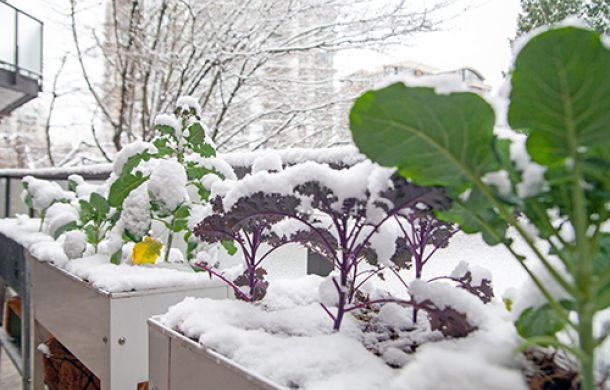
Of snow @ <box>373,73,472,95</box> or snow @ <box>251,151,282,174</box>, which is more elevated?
snow @ <box>373,73,472,95</box>

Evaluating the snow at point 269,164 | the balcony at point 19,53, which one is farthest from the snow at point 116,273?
the balcony at point 19,53

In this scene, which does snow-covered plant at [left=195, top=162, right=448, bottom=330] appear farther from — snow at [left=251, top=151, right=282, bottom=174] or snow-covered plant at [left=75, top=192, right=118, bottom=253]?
snow-covered plant at [left=75, top=192, right=118, bottom=253]

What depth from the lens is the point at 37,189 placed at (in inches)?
67.2

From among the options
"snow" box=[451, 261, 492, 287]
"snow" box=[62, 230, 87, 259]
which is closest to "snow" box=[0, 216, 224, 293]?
"snow" box=[62, 230, 87, 259]

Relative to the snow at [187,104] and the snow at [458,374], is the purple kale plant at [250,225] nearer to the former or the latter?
the snow at [458,374]

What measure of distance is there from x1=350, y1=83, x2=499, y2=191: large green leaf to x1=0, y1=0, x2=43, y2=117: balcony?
→ 582cm

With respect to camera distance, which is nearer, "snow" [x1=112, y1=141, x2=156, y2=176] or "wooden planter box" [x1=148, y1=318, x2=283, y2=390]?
"wooden planter box" [x1=148, y1=318, x2=283, y2=390]

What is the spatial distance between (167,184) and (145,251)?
0.16m

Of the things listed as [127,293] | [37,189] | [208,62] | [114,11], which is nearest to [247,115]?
[208,62]

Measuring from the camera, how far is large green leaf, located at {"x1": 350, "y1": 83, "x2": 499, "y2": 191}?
0.33 metres

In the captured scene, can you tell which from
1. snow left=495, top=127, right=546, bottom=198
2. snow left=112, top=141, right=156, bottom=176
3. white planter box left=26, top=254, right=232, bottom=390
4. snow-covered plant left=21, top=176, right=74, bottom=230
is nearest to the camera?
snow left=495, top=127, right=546, bottom=198

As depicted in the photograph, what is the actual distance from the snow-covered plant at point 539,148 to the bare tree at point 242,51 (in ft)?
11.6

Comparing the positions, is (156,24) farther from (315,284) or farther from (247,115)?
(315,284)

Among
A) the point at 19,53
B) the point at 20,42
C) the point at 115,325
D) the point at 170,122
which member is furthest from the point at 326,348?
the point at 20,42
